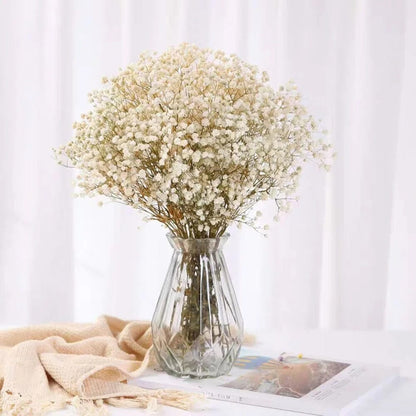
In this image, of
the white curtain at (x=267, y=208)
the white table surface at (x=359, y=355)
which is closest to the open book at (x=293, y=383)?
the white table surface at (x=359, y=355)

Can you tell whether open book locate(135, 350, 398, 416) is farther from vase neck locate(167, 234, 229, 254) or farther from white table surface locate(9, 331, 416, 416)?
vase neck locate(167, 234, 229, 254)

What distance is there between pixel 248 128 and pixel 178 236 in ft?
0.78

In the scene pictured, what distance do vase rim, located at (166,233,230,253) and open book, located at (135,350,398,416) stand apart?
22cm

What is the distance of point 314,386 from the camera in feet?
4.26

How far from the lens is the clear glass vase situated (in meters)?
1.33

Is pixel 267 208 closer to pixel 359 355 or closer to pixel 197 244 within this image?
pixel 359 355

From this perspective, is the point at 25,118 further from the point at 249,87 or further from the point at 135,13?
the point at 249,87

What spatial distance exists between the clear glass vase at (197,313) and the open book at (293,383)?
3 cm

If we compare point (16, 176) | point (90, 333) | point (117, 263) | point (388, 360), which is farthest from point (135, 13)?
point (388, 360)

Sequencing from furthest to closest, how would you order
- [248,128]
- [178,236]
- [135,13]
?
[135,13]
[178,236]
[248,128]

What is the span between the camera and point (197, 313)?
4.36 ft

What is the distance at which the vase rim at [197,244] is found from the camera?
132cm

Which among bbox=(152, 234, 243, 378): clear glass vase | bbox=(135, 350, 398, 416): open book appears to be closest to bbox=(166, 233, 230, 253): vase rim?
bbox=(152, 234, 243, 378): clear glass vase

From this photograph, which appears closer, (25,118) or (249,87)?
(249,87)
